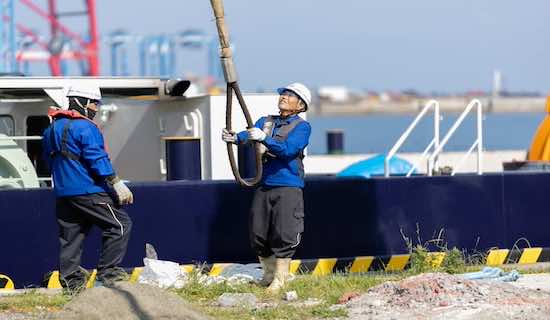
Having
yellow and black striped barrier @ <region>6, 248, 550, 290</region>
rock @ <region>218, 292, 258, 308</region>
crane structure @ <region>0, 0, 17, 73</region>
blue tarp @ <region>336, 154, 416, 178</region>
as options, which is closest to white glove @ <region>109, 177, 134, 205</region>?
rock @ <region>218, 292, 258, 308</region>

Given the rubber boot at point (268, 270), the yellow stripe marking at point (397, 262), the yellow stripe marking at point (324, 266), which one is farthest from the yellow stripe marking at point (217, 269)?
the yellow stripe marking at point (397, 262)

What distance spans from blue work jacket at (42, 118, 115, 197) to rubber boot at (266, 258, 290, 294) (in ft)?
5.34

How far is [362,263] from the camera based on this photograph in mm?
13297

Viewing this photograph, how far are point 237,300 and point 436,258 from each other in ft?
9.67

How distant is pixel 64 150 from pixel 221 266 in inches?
108

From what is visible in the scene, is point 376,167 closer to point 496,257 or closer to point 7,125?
point 7,125

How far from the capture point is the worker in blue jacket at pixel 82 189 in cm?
1057

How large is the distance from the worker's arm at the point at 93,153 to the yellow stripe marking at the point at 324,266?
326cm

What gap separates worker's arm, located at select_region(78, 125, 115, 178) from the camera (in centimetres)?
1052

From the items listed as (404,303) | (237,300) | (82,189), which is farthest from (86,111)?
(404,303)

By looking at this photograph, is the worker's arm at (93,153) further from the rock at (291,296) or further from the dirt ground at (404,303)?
the rock at (291,296)

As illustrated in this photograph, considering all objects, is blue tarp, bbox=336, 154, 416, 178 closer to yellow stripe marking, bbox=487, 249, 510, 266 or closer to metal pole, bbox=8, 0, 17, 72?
yellow stripe marking, bbox=487, 249, 510, 266

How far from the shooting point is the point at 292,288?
10.9 m

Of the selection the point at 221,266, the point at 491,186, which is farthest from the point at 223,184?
the point at 491,186
